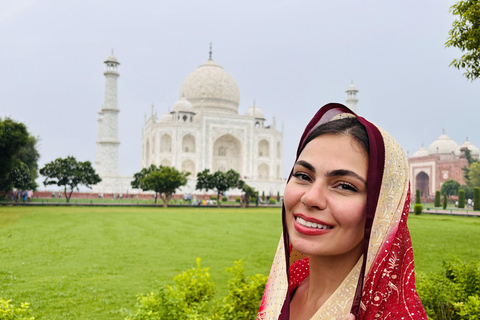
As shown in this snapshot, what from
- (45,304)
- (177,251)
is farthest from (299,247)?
(177,251)

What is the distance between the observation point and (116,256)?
20.0 ft

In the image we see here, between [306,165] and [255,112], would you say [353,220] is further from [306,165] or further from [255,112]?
[255,112]

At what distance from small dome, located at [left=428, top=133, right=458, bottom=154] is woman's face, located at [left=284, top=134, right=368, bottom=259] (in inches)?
1519

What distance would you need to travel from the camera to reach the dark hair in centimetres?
111

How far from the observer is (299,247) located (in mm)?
1126

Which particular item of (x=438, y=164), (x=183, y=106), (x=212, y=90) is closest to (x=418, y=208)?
(x=183, y=106)

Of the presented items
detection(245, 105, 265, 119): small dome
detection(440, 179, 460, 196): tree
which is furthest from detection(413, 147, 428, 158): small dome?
detection(245, 105, 265, 119): small dome

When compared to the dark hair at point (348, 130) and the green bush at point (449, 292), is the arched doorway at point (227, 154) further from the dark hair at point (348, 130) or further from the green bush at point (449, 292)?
the dark hair at point (348, 130)

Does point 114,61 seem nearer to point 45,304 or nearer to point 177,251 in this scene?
point 177,251

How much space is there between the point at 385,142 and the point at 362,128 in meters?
0.07

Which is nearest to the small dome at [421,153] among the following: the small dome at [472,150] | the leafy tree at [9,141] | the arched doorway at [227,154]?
the small dome at [472,150]

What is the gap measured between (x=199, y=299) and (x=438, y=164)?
3552cm

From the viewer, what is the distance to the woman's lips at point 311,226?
1.10 metres

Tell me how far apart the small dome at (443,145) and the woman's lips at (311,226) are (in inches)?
1520
